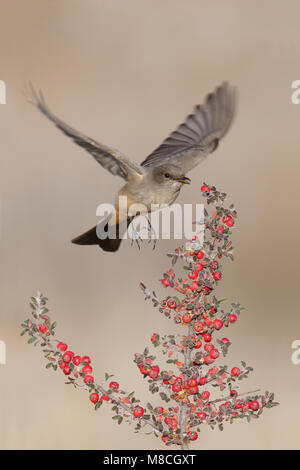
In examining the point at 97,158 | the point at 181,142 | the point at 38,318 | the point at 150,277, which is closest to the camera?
the point at 38,318

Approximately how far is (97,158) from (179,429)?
74cm

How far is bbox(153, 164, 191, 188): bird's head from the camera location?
1461 mm

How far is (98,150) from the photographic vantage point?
1.40 m

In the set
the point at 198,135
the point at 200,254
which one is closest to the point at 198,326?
the point at 200,254

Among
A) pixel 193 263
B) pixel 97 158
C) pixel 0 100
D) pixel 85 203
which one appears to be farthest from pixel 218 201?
pixel 0 100

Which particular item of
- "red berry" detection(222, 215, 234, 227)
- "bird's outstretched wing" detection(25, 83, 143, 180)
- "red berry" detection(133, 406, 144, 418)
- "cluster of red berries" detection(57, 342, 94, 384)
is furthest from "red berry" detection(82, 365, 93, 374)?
"bird's outstretched wing" detection(25, 83, 143, 180)

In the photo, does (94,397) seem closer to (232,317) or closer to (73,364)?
(73,364)

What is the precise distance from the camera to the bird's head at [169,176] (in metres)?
1.46

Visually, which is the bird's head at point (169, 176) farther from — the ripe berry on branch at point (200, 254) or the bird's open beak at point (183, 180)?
the ripe berry on branch at point (200, 254)

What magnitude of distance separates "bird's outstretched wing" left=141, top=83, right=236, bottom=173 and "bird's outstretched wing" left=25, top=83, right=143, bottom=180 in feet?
0.30

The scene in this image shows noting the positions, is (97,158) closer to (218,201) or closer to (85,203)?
(218,201)

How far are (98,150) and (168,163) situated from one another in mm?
234

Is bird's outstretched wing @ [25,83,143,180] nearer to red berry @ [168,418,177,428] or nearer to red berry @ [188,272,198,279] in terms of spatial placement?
red berry @ [188,272,198,279]

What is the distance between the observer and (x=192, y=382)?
0.97 meters
